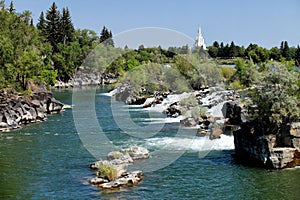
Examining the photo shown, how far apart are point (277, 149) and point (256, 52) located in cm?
9975

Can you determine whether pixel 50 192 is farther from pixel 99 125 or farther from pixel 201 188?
pixel 99 125

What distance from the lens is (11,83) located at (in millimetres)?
60469

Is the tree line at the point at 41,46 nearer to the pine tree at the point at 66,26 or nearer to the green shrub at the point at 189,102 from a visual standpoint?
the pine tree at the point at 66,26

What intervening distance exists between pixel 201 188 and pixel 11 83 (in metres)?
42.0

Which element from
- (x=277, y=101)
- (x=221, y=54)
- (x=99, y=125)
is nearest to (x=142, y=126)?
(x=99, y=125)

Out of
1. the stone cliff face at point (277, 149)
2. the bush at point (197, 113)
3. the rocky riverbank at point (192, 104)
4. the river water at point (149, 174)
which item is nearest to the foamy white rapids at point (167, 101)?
the rocky riverbank at point (192, 104)

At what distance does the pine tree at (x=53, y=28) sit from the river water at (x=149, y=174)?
279ft

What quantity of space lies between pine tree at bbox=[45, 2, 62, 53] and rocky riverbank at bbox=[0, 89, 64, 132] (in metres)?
65.3

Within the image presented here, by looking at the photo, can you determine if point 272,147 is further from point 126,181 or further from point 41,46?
point 41,46

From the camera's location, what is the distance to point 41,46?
10331cm

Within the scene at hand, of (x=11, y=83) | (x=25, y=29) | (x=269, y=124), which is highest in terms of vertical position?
(x=25, y=29)

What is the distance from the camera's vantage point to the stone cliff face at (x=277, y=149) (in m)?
28.9

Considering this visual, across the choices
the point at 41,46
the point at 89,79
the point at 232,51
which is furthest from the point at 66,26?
the point at 232,51

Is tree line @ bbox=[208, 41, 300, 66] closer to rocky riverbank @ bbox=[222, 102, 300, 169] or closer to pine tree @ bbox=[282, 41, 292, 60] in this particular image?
pine tree @ bbox=[282, 41, 292, 60]
